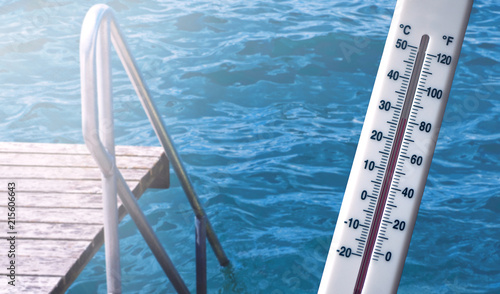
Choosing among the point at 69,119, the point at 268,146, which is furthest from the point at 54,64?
the point at 268,146

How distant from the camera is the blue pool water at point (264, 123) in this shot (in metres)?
4.55

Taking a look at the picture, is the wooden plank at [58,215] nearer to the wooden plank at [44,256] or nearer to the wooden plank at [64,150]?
the wooden plank at [44,256]

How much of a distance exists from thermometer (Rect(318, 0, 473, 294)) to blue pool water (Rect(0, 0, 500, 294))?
2.50m

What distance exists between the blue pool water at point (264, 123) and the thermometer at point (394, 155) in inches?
98.3

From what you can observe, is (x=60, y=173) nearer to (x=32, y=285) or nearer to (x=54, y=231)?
(x=54, y=231)

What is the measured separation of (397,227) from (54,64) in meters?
7.00

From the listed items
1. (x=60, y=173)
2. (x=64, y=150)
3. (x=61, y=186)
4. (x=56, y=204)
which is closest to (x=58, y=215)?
(x=56, y=204)

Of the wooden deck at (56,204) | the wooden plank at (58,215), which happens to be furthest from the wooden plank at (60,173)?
the wooden plank at (58,215)

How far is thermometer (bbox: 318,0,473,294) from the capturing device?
5.40ft

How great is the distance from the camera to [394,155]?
5.62 ft

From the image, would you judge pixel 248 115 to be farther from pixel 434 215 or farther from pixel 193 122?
pixel 434 215

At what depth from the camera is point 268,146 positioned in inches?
242

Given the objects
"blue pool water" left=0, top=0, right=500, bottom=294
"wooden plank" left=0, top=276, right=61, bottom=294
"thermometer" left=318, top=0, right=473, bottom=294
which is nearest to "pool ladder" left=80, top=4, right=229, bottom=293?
"wooden plank" left=0, top=276, right=61, bottom=294

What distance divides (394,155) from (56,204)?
179cm
